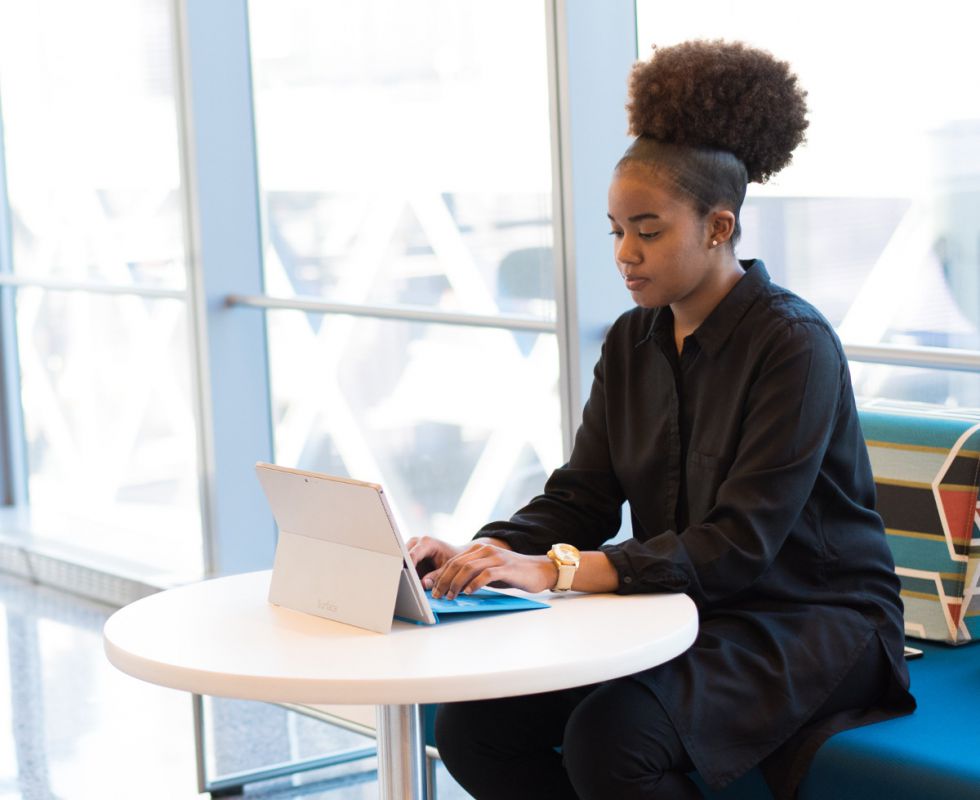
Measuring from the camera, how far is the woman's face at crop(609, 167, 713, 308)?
6.38ft

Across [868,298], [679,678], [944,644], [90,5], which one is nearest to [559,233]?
[868,298]

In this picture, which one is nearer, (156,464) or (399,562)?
(399,562)

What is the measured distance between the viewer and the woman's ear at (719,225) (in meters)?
Answer: 1.98

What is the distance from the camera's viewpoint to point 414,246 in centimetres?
376

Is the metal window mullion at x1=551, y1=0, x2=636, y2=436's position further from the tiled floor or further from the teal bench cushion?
the teal bench cushion

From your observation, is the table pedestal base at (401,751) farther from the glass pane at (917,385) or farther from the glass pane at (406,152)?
the glass pane at (406,152)

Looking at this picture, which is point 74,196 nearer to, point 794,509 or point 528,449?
point 528,449

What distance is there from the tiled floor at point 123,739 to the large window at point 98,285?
61 centimetres

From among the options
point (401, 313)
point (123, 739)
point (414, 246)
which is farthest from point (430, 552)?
point (414, 246)

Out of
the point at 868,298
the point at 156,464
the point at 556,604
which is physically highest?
the point at 868,298

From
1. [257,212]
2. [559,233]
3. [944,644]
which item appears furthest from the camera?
[257,212]

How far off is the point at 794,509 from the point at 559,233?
4.33ft

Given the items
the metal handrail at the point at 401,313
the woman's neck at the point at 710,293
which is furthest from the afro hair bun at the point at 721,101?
the metal handrail at the point at 401,313

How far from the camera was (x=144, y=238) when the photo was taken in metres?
4.62
